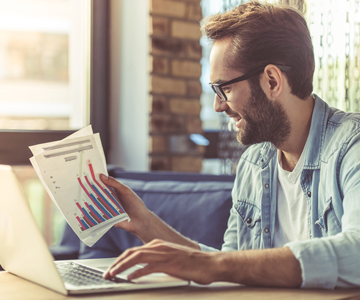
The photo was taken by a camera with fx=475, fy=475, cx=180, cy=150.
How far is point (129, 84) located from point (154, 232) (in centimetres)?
139

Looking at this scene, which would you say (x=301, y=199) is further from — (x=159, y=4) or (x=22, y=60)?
(x=22, y=60)

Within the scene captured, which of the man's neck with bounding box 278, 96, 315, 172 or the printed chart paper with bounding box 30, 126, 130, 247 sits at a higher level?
the man's neck with bounding box 278, 96, 315, 172

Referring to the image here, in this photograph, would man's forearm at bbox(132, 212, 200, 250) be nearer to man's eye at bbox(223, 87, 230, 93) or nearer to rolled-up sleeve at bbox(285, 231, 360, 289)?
man's eye at bbox(223, 87, 230, 93)

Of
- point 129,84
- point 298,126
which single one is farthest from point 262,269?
point 129,84

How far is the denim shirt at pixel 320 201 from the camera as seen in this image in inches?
33.9

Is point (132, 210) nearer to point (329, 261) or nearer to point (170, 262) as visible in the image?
point (170, 262)

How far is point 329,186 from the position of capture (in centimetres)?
113

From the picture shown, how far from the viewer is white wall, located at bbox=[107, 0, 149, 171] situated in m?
2.49

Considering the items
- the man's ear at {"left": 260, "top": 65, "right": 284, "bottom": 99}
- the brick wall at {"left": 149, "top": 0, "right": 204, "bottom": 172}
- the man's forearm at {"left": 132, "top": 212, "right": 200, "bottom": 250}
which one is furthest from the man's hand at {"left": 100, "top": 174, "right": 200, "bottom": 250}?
the brick wall at {"left": 149, "top": 0, "right": 204, "bottom": 172}

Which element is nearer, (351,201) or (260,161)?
(351,201)

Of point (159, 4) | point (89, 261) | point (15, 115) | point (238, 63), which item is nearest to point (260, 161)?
point (238, 63)

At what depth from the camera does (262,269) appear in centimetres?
86

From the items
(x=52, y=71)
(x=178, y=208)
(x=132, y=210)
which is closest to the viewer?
(x=132, y=210)

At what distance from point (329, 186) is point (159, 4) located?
1.64m
